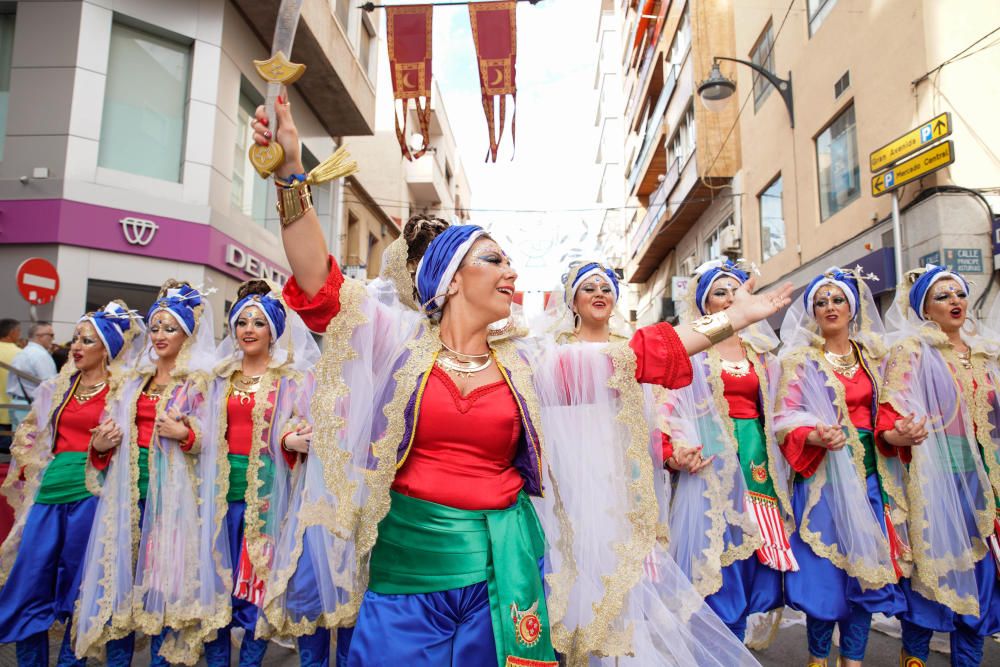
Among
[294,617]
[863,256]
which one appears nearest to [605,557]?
[294,617]

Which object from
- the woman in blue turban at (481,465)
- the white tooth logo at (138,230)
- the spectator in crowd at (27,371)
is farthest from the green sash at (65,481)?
the white tooth logo at (138,230)

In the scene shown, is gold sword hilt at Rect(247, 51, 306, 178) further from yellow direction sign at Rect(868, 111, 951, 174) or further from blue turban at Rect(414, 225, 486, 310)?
yellow direction sign at Rect(868, 111, 951, 174)

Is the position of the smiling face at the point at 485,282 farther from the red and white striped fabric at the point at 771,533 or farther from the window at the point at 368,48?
the window at the point at 368,48

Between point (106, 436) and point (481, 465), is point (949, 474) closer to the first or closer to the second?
point (481, 465)

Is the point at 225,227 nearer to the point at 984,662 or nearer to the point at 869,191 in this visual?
the point at 869,191

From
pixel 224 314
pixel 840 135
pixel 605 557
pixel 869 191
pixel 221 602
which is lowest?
pixel 221 602

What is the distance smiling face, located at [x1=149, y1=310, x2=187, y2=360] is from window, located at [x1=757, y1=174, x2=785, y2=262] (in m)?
11.8

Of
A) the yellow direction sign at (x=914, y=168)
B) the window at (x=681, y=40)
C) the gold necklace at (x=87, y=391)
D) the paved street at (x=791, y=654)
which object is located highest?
the window at (x=681, y=40)

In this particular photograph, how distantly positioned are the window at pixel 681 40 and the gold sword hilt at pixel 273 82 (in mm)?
16736

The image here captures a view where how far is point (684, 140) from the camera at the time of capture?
18312 mm

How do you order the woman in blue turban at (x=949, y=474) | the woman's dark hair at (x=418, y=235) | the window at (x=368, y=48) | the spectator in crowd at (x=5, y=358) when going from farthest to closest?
the window at (x=368, y=48) < the spectator in crowd at (x=5, y=358) < the woman in blue turban at (x=949, y=474) < the woman's dark hair at (x=418, y=235)

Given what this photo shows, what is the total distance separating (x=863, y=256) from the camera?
9828 millimetres

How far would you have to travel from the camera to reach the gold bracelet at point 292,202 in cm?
206

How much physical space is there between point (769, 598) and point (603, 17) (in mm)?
42747
